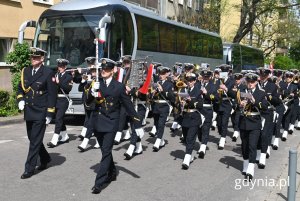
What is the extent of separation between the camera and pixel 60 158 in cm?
902

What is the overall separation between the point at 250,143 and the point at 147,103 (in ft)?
10.2

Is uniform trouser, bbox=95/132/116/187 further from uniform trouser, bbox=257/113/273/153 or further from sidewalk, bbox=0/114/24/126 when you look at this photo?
sidewalk, bbox=0/114/24/126

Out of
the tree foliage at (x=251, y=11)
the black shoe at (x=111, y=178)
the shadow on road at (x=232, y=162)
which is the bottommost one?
the shadow on road at (x=232, y=162)

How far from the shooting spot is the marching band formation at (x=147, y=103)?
22.9ft

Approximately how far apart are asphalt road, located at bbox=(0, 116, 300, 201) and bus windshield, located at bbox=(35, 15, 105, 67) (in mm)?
4011

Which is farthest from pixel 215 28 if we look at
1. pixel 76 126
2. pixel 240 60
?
pixel 76 126

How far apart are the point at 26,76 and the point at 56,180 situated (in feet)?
6.12

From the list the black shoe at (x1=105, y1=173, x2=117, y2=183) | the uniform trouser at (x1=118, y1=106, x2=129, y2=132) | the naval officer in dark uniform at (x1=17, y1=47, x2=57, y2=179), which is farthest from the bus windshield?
the black shoe at (x1=105, y1=173, x2=117, y2=183)

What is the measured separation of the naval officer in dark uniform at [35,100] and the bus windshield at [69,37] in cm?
637

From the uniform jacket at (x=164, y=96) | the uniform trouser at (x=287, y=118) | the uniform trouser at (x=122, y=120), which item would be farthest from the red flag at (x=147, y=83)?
the uniform trouser at (x=287, y=118)

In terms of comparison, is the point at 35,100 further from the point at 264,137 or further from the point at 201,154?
the point at 264,137

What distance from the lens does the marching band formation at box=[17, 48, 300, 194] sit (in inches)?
274

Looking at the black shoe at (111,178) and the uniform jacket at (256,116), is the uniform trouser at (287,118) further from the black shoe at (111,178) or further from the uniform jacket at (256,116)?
the black shoe at (111,178)

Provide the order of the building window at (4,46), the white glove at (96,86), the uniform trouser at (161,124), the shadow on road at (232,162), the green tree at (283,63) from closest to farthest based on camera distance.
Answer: the white glove at (96,86) < the shadow on road at (232,162) < the uniform trouser at (161,124) < the building window at (4,46) < the green tree at (283,63)
